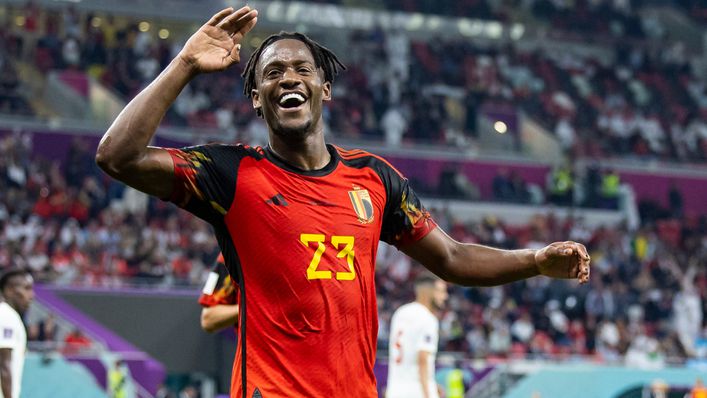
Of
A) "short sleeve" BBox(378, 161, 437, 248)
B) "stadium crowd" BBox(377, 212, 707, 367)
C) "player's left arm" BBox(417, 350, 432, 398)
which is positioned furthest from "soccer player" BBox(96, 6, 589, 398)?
"stadium crowd" BBox(377, 212, 707, 367)

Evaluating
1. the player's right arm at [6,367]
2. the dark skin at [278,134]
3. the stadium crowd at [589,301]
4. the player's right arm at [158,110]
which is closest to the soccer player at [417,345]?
the player's right arm at [6,367]

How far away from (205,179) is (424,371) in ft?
20.6

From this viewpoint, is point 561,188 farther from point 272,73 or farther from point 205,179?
point 205,179

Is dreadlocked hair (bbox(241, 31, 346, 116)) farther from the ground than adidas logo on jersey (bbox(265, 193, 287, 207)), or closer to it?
farther from the ground

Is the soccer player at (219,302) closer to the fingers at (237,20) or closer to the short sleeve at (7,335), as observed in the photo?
the short sleeve at (7,335)

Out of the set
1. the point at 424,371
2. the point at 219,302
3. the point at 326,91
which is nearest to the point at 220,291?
the point at 219,302

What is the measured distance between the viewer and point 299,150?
13.6 ft

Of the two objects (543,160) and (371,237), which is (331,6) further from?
(371,237)

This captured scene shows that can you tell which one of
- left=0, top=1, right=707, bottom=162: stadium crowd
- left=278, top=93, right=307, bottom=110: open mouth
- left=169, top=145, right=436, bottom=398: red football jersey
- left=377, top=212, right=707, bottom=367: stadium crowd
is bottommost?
left=169, top=145, right=436, bottom=398: red football jersey

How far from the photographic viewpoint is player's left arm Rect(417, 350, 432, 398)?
32.5 ft

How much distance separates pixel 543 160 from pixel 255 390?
2611 centimetres

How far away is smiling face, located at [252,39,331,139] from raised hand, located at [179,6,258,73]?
182 millimetres

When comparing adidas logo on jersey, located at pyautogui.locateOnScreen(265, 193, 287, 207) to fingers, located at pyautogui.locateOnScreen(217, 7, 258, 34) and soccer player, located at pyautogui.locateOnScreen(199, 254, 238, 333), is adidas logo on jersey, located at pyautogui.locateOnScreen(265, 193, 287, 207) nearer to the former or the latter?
fingers, located at pyautogui.locateOnScreen(217, 7, 258, 34)

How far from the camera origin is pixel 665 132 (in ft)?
105
